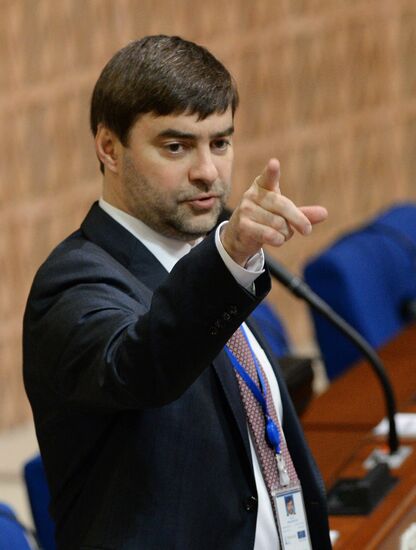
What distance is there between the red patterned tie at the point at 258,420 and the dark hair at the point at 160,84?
400 millimetres

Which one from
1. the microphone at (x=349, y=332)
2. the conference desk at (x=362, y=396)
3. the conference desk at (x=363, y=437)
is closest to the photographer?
the conference desk at (x=363, y=437)

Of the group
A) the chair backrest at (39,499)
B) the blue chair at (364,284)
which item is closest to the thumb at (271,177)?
the chair backrest at (39,499)

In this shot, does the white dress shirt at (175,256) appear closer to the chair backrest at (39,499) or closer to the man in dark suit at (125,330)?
the man in dark suit at (125,330)

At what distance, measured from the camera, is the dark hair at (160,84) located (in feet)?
6.60

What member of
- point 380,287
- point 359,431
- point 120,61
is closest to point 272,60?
point 380,287

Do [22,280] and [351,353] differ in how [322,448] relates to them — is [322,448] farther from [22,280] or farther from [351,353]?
[22,280]

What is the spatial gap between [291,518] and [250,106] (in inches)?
185

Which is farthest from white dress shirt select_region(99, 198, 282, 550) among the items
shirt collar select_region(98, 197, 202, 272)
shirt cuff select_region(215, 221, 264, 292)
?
shirt cuff select_region(215, 221, 264, 292)

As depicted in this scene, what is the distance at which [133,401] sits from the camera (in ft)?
5.82

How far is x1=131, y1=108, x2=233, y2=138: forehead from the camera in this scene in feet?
6.56

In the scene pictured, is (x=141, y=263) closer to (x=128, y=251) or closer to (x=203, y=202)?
(x=128, y=251)

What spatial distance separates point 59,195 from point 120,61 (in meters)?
3.65

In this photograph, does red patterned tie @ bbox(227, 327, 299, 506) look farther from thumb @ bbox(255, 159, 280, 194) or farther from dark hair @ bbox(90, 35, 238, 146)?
thumb @ bbox(255, 159, 280, 194)

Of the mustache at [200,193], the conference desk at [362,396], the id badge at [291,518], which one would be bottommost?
the conference desk at [362,396]
